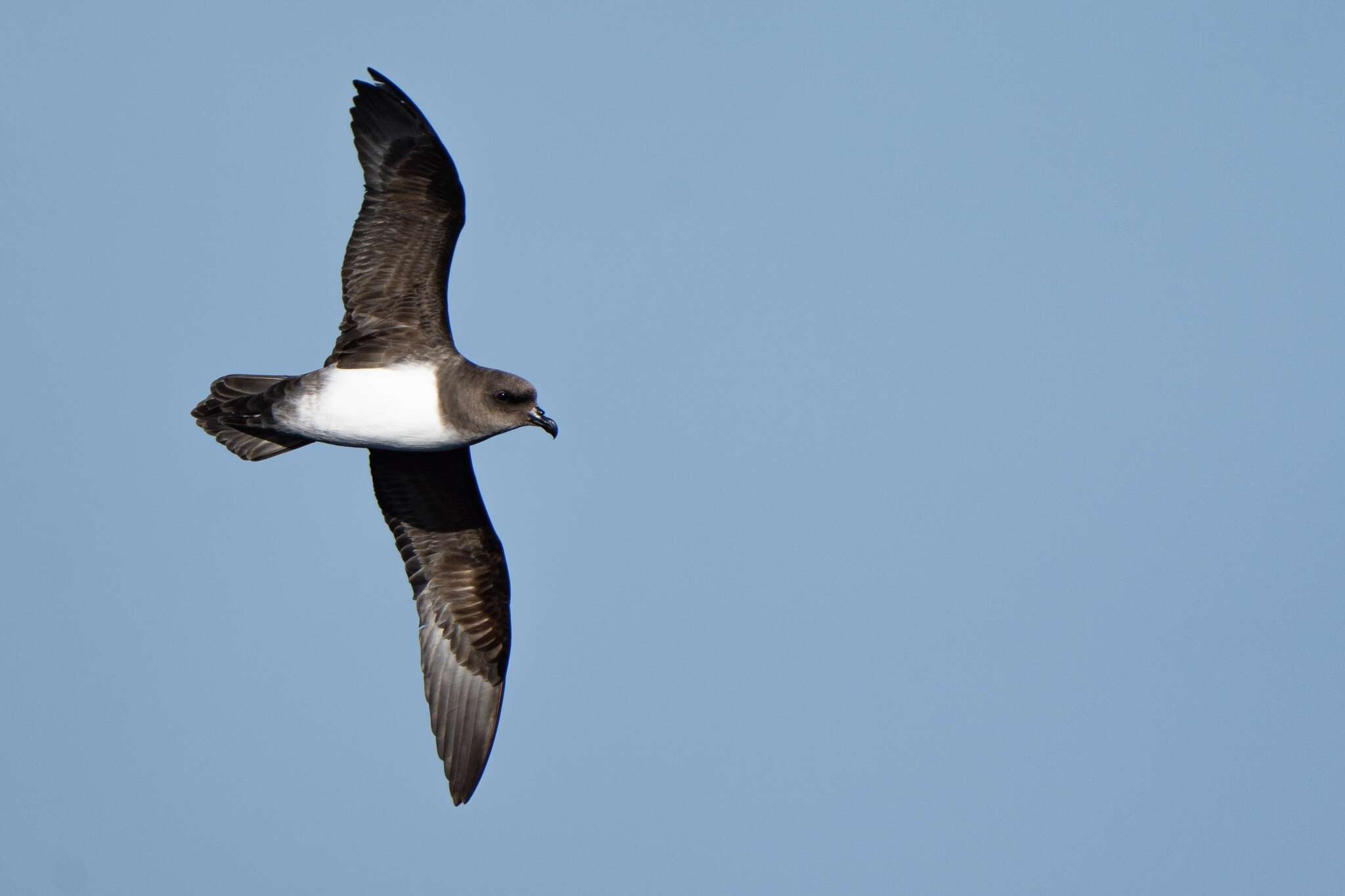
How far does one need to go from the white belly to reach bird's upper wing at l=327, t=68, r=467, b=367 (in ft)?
0.54

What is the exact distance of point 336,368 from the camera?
35.8ft

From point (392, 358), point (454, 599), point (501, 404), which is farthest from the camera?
point (454, 599)

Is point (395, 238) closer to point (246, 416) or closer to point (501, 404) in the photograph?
point (501, 404)

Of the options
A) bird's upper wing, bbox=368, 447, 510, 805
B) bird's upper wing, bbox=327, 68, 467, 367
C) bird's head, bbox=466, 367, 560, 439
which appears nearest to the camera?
bird's head, bbox=466, 367, 560, 439

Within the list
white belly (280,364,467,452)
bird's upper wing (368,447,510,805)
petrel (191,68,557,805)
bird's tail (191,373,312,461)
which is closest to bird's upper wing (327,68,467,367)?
petrel (191,68,557,805)

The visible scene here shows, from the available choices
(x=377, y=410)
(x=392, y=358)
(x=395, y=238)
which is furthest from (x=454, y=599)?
(x=395, y=238)

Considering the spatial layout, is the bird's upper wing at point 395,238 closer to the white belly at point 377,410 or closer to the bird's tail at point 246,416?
the white belly at point 377,410

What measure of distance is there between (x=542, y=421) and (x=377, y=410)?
3.62ft

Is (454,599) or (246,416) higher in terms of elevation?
(246,416)

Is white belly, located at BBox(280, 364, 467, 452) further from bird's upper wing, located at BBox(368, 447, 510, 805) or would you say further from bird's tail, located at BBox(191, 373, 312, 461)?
bird's upper wing, located at BBox(368, 447, 510, 805)

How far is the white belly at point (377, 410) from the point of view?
1070 centimetres

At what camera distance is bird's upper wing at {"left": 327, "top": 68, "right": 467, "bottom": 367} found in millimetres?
10836

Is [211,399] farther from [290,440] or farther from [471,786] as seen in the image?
[471,786]

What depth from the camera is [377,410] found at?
35.1 ft
